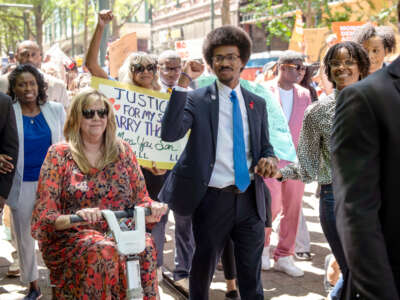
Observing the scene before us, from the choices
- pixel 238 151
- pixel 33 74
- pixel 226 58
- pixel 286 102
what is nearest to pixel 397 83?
pixel 238 151

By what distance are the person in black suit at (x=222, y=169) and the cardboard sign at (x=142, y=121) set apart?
143cm

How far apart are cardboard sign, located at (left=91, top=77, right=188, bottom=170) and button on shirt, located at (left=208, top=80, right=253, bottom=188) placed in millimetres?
1537

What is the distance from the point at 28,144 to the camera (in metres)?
5.12

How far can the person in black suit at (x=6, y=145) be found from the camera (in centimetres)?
444

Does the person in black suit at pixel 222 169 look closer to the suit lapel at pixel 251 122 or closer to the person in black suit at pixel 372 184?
the suit lapel at pixel 251 122

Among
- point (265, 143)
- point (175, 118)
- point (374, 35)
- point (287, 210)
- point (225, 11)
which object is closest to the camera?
point (175, 118)

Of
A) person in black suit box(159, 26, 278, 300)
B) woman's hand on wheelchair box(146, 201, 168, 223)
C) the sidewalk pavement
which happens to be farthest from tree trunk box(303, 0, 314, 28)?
woman's hand on wheelchair box(146, 201, 168, 223)

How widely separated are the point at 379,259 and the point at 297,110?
4.30 meters

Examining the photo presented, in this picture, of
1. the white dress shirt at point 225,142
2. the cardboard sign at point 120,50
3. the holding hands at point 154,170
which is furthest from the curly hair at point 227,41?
the cardboard sign at point 120,50

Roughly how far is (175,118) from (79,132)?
75 cm

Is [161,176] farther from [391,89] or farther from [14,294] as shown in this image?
[391,89]

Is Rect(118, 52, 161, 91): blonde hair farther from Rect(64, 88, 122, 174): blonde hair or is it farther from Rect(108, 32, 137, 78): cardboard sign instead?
Rect(108, 32, 137, 78): cardboard sign

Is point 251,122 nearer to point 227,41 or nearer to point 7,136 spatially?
point 227,41

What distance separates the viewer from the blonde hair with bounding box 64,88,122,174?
4.02m
